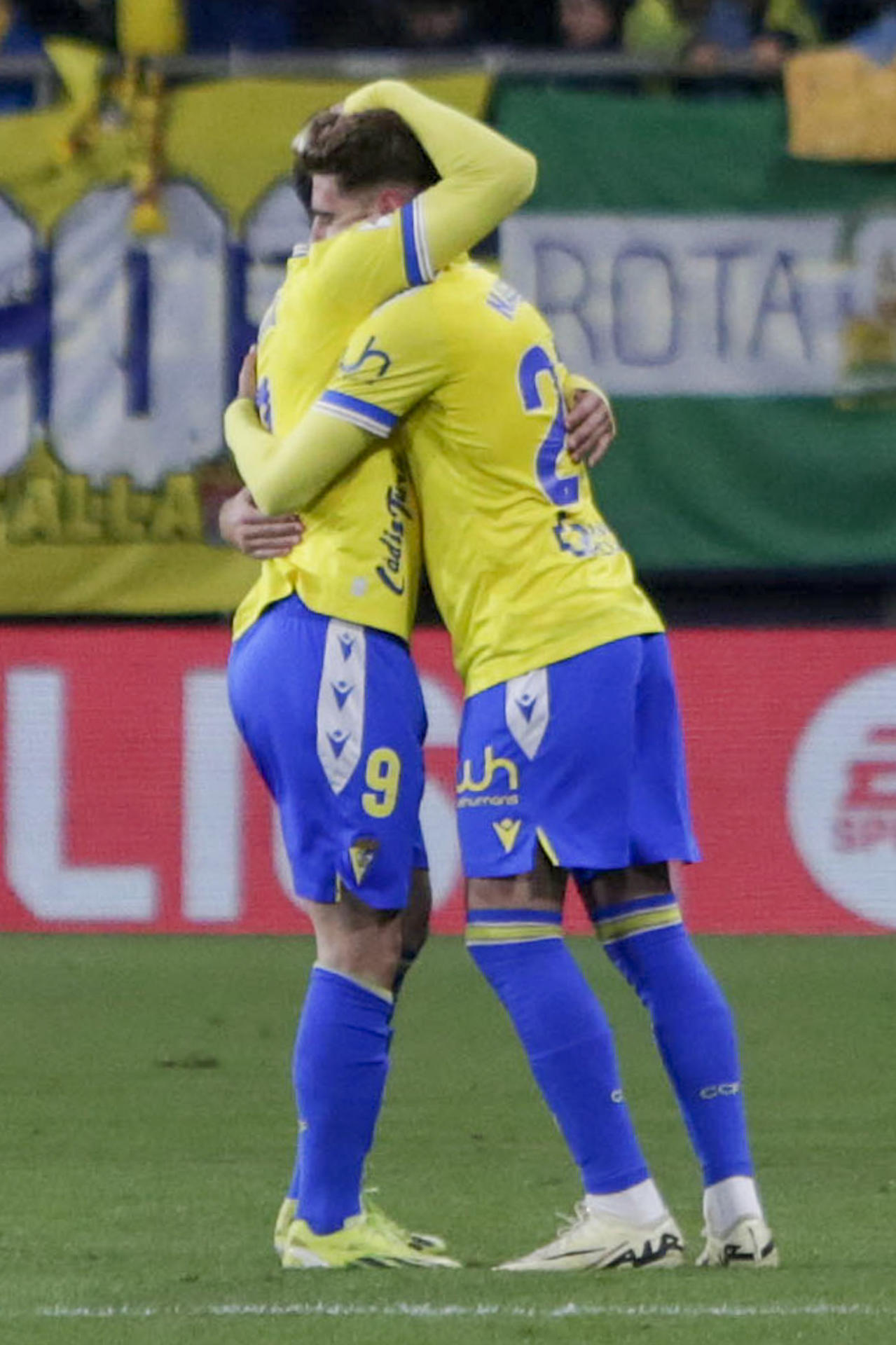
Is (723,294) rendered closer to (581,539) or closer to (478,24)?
(478,24)

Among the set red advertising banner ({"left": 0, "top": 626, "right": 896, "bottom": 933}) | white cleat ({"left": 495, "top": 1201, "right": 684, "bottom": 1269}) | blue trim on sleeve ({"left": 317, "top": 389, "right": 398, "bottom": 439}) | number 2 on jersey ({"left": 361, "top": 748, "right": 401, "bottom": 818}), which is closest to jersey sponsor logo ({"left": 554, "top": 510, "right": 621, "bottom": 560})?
blue trim on sleeve ({"left": 317, "top": 389, "right": 398, "bottom": 439})

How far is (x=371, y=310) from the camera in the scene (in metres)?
4.16

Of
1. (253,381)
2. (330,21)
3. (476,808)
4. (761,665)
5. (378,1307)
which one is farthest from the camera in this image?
(330,21)

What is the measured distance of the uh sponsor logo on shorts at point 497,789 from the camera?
402cm

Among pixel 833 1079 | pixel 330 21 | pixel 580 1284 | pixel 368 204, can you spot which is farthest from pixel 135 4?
pixel 580 1284

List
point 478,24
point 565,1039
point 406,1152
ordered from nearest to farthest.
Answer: point 565,1039
point 406,1152
point 478,24

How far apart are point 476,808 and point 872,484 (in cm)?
599

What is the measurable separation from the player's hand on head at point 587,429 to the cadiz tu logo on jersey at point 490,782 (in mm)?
474

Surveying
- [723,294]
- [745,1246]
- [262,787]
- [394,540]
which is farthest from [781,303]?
[745,1246]

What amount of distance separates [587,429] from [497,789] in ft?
1.83

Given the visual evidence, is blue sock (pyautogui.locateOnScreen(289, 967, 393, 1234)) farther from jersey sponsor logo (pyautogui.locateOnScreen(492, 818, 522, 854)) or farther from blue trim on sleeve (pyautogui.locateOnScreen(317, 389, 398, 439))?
blue trim on sleeve (pyautogui.locateOnScreen(317, 389, 398, 439))

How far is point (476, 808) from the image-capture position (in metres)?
4.05

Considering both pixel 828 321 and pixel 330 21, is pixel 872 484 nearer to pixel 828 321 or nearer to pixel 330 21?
pixel 828 321

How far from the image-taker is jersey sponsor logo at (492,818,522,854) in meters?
4.02
